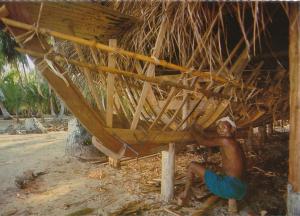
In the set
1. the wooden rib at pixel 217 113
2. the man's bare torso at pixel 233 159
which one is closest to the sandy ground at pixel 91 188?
the man's bare torso at pixel 233 159

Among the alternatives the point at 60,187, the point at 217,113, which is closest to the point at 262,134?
the point at 217,113

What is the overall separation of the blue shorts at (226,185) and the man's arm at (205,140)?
0.36 m

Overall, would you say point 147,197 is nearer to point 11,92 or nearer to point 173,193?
point 173,193

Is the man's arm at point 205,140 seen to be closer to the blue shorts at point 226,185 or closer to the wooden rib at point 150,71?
the blue shorts at point 226,185

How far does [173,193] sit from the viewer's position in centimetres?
419

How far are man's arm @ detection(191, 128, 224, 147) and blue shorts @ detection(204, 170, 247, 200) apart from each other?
361 mm

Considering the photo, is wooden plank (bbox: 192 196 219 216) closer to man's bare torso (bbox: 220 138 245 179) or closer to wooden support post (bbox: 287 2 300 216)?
man's bare torso (bbox: 220 138 245 179)

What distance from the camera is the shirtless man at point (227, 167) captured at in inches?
139

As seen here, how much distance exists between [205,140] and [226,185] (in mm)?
579

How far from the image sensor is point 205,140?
3703 millimetres

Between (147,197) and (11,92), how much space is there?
14.4 meters

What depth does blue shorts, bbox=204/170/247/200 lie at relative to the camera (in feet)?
11.5

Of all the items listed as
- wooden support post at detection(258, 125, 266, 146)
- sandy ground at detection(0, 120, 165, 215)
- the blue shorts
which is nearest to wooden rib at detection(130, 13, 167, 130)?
the blue shorts

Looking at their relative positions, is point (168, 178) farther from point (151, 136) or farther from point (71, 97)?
point (71, 97)
